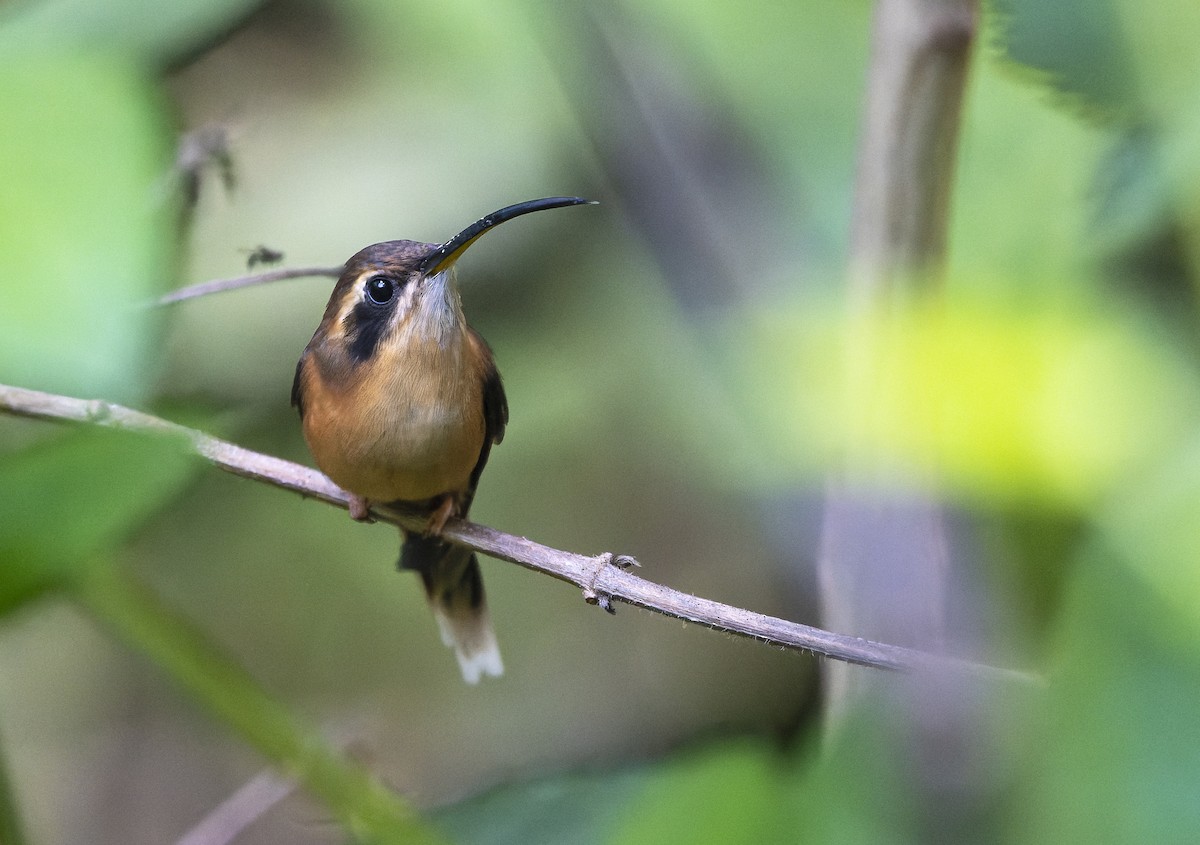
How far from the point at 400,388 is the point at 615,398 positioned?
969 mm

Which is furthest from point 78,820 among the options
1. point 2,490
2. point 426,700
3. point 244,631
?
point 2,490

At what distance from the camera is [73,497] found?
27.4 inches

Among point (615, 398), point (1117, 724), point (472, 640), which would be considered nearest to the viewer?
point (1117, 724)

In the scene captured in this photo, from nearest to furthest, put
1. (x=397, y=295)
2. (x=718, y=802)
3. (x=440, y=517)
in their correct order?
(x=718, y=802) < (x=397, y=295) < (x=440, y=517)

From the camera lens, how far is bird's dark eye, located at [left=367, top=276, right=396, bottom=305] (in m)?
1.25

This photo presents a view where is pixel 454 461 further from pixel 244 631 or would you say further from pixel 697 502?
pixel 244 631

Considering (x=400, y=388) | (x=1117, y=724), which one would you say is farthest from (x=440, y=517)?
(x=1117, y=724)

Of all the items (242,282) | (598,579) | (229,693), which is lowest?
(229,693)

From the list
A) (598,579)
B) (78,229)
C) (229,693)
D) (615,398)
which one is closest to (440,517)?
(229,693)

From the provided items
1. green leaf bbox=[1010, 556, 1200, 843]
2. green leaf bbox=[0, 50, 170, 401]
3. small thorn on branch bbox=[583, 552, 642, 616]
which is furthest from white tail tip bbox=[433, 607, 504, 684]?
green leaf bbox=[1010, 556, 1200, 843]

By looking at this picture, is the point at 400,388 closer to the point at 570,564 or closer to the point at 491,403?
the point at 491,403

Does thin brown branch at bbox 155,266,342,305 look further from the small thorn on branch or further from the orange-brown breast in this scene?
the small thorn on branch

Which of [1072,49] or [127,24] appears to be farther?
[127,24]

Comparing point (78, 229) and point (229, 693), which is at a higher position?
point (78, 229)
